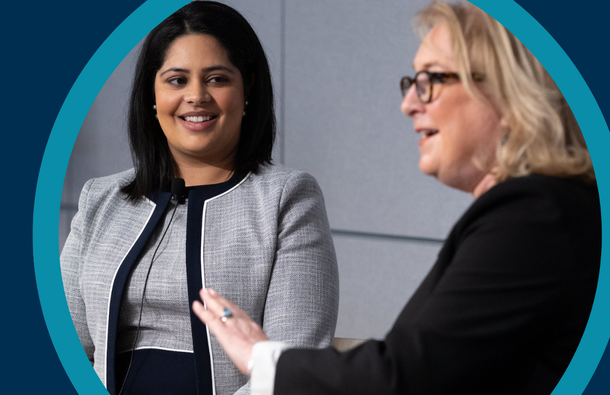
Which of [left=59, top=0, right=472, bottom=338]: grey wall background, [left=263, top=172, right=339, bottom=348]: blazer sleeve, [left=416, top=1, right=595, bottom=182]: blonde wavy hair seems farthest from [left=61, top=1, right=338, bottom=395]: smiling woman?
[left=416, top=1, right=595, bottom=182]: blonde wavy hair

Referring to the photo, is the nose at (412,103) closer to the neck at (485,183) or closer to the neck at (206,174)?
the neck at (485,183)

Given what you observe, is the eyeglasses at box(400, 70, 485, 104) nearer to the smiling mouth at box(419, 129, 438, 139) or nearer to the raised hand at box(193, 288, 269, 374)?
the smiling mouth at box(419, 129, 438, 139)

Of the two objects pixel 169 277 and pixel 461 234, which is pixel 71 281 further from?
pixel 461 234

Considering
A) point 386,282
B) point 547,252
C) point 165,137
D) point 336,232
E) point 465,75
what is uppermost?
point 465,75

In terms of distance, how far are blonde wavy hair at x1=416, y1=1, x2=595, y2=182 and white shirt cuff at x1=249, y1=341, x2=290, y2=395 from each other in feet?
1.38

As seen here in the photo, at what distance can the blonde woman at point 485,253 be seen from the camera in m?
0.75

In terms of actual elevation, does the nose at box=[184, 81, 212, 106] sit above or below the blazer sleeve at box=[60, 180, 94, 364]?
above

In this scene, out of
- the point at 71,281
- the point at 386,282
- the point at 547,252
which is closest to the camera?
the point at 547,252

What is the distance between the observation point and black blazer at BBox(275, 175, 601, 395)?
0.75 m

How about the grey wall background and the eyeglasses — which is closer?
the eyeglasses

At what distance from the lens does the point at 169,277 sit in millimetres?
1289

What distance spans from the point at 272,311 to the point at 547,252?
650mm

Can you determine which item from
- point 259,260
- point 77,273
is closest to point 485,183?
point 259,260

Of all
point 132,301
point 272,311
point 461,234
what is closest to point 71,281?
point 132,301
